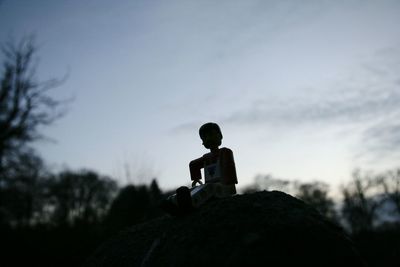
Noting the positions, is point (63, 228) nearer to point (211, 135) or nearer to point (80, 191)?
point (211, 135)

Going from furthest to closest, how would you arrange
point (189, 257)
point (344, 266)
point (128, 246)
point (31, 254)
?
point (31, 254) < point (128, 246) < point (189, 257) < point (344, 266)

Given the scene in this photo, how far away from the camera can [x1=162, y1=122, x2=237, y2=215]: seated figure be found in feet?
A: 10.2

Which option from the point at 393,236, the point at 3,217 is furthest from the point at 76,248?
the point at 393,236

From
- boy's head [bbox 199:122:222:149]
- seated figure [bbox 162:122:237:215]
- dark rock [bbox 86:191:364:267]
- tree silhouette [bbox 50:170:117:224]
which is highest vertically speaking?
tree silhouette [bbox 50:170:117:224]

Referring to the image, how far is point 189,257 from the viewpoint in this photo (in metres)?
2.54

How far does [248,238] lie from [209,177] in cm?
144

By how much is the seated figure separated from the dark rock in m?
0.11

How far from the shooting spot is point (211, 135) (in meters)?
4.09

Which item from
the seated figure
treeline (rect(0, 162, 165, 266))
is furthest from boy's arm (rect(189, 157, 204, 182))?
treeline (rect(0, 162, 165, 266))

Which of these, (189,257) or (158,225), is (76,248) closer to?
(158,225)

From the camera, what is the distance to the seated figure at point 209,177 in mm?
3098

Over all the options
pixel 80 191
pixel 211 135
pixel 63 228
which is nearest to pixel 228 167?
pixel 211 135

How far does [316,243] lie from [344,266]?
0.22 m

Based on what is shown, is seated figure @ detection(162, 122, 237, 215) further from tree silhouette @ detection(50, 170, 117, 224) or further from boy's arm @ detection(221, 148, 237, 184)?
tree silhouette @ detection(50, 170, 117, 224)
